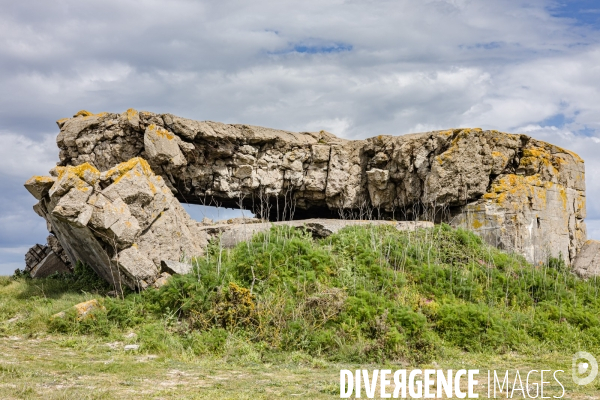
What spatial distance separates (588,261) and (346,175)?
7598mm

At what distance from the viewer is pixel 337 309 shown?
12039mm

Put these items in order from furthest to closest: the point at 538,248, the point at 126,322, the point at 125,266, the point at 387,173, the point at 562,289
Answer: the point at 387,173, the point at 538,248, the point at 562,289, the point at 125,266, the point at 126,322

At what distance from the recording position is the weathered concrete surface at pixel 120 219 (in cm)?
1361

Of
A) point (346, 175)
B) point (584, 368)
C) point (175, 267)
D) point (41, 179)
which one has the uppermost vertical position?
point (346, 175)

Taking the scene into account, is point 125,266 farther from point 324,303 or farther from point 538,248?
point 538,248

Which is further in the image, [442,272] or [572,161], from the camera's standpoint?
[572,161]

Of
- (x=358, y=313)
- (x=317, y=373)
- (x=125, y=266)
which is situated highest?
(x=125, y=266)

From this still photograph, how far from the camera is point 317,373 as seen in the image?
9.84 m

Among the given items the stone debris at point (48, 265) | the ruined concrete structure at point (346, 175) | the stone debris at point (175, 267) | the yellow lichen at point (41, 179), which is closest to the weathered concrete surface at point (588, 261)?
the ruined concrete structure at point (346, 175)

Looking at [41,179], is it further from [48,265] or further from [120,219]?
[48,265]

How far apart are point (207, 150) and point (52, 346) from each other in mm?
7721

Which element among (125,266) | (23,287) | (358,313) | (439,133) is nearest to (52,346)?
(125,266)

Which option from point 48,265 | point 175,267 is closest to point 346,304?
point 175,267

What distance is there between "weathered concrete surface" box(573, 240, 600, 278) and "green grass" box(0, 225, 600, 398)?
2126 mm
